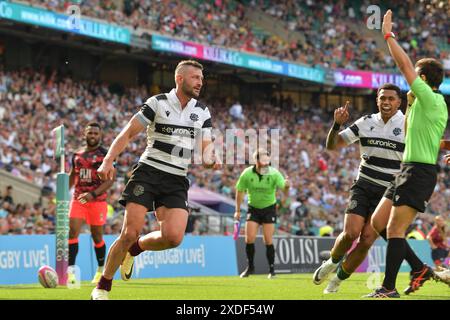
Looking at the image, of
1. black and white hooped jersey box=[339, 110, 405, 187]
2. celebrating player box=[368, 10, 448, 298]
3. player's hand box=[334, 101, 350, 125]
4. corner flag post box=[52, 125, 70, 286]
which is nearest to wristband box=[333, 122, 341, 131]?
player's hand box=[334, 101, 350, 125]

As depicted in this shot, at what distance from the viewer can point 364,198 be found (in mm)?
11594

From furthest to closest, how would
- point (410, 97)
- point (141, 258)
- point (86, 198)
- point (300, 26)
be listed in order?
1. point (300, 26)
2. point (141, 258)
3. point (86, 198)
4. point (410, 97)

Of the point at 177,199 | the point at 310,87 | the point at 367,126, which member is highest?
the point at 310,87

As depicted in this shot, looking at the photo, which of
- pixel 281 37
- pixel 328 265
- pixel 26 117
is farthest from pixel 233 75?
pixel 328 265

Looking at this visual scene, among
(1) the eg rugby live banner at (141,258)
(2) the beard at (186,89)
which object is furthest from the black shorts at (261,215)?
(2) the beard at (186,89)

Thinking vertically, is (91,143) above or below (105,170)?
above

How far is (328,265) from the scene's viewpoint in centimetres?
1220

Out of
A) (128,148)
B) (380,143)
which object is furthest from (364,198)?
(128,148)

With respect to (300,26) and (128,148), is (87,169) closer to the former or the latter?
(128,148)

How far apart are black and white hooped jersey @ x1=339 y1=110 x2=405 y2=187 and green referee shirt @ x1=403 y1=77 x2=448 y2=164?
2182 millimetres

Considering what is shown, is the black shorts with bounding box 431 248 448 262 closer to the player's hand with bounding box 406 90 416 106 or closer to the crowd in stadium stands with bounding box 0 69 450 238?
the crowd in stadium stands with bounding box 0 69 450 238

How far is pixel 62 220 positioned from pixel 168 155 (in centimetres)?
469
